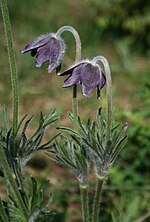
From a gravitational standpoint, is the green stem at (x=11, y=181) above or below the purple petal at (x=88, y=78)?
below

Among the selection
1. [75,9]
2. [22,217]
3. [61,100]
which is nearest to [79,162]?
[22,217]

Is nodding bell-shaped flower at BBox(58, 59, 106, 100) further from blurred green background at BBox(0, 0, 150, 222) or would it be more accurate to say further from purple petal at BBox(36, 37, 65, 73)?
blurred green background at BBox(0, 0, 150, 222)

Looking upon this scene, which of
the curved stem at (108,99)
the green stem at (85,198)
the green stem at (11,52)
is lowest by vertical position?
the green stem at (85,198)

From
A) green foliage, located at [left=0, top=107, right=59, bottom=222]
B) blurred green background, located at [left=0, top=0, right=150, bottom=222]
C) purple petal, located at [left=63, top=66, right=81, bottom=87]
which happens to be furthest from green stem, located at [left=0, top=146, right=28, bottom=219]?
blurred green background, located at [left=0, top=0, right=150, bottom=222]

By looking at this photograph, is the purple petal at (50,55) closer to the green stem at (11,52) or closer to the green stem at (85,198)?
the green stem at (11,52)

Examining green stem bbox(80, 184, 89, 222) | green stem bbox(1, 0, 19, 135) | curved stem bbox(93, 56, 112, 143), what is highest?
green stem bbox(1, 0, 19, 135)

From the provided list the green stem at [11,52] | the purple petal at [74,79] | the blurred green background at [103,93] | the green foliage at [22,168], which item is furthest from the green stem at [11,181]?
the blurred green background at [103,93]
